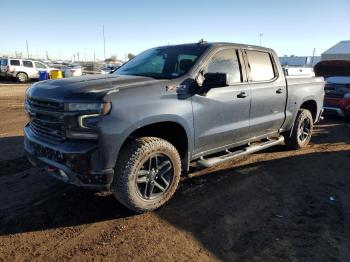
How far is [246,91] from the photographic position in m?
5.27

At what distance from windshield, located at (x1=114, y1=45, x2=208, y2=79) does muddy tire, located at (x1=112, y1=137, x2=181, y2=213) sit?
991 millimetres

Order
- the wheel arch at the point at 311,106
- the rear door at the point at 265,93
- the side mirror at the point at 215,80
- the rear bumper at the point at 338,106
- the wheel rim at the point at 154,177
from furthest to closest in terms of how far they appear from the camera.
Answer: the rear bumper at the point at 338,106
the wheel arch at the point at 311,106
the rear door at the point at 265,93
the side mirror at the point at 215,80
the wheel rim at the point at 154,177

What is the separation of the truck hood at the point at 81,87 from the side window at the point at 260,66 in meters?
1.94

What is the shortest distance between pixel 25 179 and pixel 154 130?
2140mm

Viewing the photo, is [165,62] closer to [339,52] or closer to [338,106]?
[338,106]

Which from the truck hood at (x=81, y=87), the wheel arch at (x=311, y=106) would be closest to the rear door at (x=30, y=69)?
the wheel arch at (x=311, y=106)

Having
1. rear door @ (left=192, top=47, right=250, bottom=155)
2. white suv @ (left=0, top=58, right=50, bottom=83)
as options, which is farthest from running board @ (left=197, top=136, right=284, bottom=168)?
white suv @ (left=0, top=58, right=50, bottom=83)

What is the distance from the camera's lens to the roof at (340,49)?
119 feet

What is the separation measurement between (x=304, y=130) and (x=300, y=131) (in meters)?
0.31

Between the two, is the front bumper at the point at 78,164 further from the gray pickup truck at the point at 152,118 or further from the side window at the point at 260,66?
the side window at the point at 260,66

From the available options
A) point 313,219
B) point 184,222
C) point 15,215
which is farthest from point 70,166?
point 313,219

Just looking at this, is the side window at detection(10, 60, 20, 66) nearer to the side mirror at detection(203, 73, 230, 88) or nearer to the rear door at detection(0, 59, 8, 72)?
the rear door at detection(0, 59, 8, 72)

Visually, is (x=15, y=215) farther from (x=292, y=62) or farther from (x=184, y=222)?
(x=292, y=62)

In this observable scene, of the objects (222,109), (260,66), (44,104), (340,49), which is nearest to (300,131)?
(260,66)
